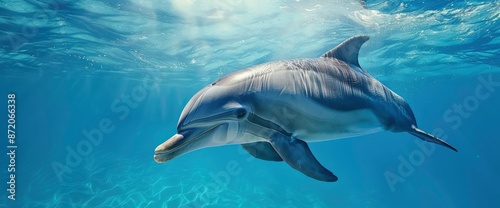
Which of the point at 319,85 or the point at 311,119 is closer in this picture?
the point at 311,119

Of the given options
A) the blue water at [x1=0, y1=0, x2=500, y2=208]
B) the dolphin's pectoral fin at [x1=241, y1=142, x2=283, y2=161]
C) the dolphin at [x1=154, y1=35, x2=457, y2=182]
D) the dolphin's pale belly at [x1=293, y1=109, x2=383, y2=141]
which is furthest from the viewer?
the blue water at [x1=0, y1=0, x2=500, y2=208]

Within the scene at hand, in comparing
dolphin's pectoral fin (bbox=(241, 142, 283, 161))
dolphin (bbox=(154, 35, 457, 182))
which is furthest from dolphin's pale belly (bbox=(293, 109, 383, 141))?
dolphin's pectoral fin (bbox=(241, 142, 283, 161))

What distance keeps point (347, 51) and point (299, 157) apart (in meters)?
2.01

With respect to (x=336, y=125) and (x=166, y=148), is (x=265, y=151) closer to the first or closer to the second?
(x=336, y=125)

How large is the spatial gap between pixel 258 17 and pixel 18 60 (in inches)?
842

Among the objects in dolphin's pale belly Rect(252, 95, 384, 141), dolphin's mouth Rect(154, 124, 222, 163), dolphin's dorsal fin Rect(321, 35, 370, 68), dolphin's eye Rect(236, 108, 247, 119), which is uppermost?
dolphin's dorsal fin Rect(321, 35, 370, 68)

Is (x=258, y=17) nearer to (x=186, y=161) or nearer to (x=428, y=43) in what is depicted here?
(x=428, y=43)

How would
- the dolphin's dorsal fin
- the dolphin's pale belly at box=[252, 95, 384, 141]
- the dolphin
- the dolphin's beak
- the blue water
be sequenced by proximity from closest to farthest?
the dolphin's beak
the dolphin
the dolphin's pale belly at box=[252, 95, 384, 141]
the dolphin's dorsal fin
the blue water

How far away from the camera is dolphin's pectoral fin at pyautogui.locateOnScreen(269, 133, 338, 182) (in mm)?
2316

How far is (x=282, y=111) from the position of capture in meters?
2.56

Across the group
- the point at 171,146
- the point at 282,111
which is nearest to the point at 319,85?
the point at 282,111

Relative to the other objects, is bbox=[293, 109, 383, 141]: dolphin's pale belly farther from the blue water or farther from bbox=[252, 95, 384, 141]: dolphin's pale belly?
the blue water

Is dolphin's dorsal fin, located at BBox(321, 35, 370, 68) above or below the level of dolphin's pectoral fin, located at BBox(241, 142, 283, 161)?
above

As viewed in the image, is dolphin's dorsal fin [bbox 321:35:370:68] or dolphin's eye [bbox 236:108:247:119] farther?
dolphin's dorsal fin [bbox 321:35:370:68]
